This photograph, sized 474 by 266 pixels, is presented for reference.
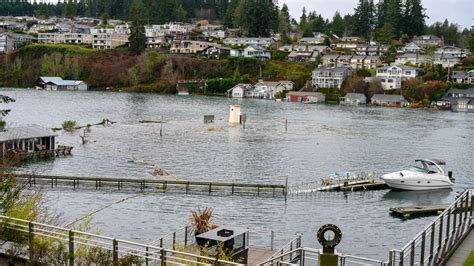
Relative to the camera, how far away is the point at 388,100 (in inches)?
4508

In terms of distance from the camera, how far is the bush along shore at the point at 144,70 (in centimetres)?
13588

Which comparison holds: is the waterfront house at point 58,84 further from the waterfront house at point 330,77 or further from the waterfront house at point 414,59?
the waterfront house at point 414,59

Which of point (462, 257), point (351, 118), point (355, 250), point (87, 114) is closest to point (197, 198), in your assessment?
point (355, 250)

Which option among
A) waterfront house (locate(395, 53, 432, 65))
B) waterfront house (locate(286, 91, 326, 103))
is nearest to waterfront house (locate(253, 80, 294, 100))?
waterfront house (locate(286, 91, 326, 103))

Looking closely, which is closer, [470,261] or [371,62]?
[470,261]

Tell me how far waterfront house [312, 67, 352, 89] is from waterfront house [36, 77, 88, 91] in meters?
54.3

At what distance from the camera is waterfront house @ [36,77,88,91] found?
13232 cm

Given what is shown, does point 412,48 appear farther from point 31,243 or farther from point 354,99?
point 31,243

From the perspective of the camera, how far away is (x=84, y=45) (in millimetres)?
163750

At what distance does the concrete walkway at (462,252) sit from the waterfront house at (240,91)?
114 m

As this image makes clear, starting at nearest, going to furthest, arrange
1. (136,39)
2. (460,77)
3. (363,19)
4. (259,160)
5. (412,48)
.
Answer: (259,160) → (460,77) → (412,48) → (136,39) → (363,19)

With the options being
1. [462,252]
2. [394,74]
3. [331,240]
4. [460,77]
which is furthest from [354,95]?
[331,240]

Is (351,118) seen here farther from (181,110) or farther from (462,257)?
(462,257)

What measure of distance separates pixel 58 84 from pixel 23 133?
92.4m
